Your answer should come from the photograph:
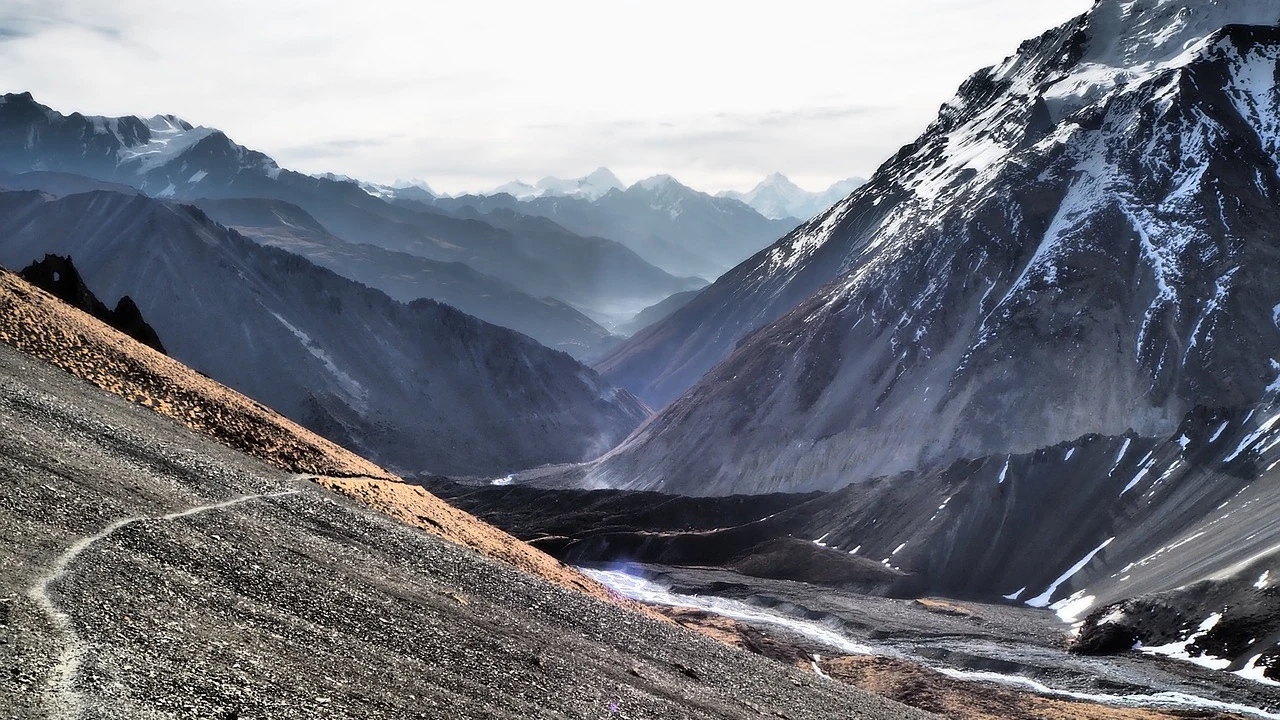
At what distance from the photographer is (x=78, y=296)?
61625 mm

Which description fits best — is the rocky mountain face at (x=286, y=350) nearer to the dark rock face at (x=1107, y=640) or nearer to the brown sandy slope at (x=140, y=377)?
the dark rock face at (x=1107, y=640)

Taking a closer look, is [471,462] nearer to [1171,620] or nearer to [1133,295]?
[1133,295]

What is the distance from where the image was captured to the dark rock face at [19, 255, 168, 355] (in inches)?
2372

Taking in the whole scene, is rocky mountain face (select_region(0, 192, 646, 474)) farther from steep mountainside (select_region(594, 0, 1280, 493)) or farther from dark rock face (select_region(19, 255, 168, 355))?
dark rock face (select_region(19, 255, 168, 355))

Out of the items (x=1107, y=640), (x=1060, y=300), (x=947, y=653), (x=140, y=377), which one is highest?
(x=1060, y=300)

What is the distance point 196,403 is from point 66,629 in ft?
66.3

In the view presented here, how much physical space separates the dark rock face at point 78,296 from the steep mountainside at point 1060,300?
106 meters

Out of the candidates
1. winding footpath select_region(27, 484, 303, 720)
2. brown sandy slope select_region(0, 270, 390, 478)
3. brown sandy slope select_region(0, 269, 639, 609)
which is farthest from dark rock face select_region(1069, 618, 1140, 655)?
winding footpath select_region(27, 484, 303, 720)

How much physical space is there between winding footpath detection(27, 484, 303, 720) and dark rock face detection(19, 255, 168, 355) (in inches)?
1551

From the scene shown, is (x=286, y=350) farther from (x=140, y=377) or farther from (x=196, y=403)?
(x=196, y=403)

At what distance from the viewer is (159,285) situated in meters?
178

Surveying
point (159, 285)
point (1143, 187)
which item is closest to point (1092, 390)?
point (1143, 187)

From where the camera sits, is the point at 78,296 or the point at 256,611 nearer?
the point at 256,611

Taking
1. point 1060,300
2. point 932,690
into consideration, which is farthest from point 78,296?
point 1060,300
